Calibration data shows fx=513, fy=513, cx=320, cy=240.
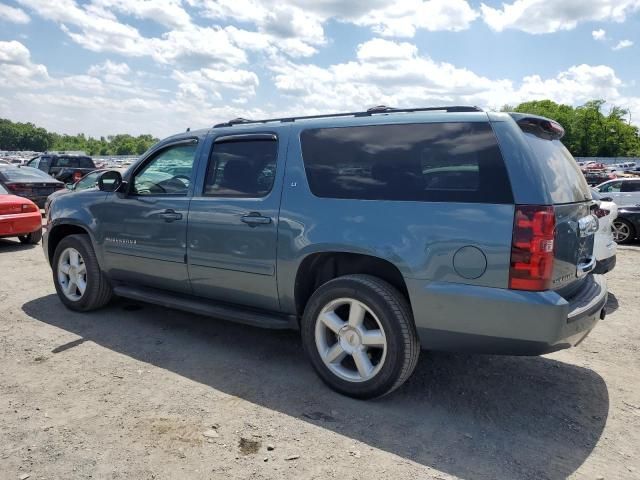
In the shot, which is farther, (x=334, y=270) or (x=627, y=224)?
(x=627, y=224)

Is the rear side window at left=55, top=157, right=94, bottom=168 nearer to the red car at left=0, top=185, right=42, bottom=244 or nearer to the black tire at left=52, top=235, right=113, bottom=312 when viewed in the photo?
the red car at left=0, top=185, right=42, bottom=244

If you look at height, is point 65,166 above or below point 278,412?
above

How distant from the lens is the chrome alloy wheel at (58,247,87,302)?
539cm

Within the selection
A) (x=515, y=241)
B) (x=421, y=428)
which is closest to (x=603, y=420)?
(x=421, y=428)

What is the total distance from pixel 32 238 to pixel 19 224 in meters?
0.68

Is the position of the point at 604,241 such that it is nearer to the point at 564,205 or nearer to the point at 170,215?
the point at 564,205

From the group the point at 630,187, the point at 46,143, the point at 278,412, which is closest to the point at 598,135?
the point at 630,187

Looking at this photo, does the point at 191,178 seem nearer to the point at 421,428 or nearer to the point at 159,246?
the point at 159,246

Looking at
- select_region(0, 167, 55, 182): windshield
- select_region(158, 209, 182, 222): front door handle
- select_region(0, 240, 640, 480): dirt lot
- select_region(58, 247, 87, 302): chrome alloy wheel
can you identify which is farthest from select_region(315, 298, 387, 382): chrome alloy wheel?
select_region(0, 167, 55, 182): windshield

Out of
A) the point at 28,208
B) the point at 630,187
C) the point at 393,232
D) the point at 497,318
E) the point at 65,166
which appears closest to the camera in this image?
the point at 497,318

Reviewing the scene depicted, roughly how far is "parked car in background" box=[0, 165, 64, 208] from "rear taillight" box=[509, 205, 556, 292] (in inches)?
517

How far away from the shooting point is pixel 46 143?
168375 mm

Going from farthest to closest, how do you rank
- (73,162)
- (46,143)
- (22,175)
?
(46,143)
(73,162)
(22,175)

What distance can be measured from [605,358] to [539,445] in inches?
71.6
